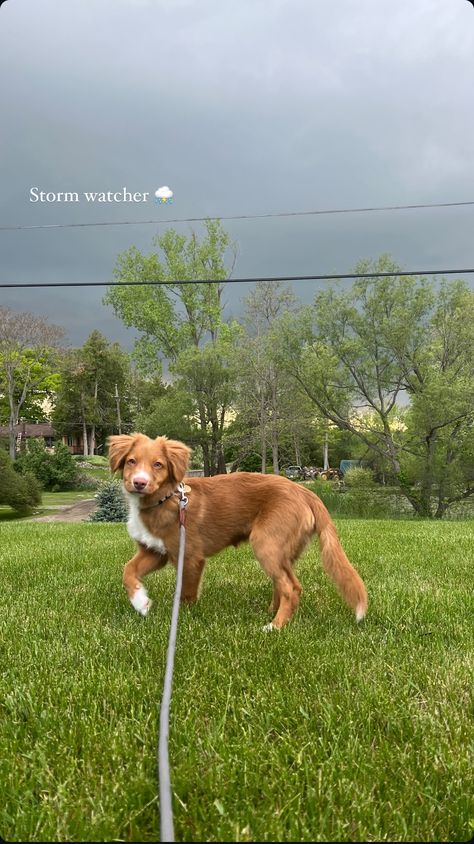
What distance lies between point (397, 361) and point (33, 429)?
27.9m

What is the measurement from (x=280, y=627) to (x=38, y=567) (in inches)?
114

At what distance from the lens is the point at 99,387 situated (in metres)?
30.8

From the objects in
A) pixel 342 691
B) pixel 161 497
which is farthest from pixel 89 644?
pixel 342 691

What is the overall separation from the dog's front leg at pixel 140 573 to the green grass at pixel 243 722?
9cm

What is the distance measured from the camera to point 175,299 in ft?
106

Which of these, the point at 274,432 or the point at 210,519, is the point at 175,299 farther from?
the point at 210,519

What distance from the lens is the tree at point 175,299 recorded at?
31484 mm

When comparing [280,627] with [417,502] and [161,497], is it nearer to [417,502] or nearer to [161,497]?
[161,497]

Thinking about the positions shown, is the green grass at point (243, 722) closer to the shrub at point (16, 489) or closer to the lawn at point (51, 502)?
the shrub at point (16, 489)

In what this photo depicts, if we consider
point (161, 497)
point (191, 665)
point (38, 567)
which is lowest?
point (38, 567)

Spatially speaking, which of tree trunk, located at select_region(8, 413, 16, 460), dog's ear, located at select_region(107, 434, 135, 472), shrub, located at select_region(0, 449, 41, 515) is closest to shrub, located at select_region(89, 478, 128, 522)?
shrub, located at select_region(0, 449, 41, 515)

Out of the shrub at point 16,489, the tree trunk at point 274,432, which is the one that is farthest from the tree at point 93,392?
the tree trunk at point 274,432

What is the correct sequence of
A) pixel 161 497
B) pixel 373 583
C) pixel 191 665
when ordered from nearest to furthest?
pixel 191 665 → pixel 161 497 → pixel 373 583

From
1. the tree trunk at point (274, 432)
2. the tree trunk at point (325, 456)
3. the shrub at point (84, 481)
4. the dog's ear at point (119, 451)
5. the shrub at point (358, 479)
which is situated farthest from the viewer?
the tree trunk at point (325, 456)
